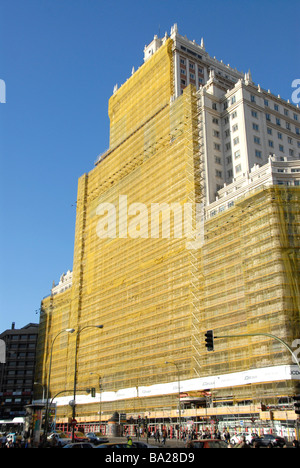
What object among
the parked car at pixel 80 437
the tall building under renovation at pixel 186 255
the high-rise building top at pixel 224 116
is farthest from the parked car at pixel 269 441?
the high-rise building top at pixel 224 116

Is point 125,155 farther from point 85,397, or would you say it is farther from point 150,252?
point 85,397

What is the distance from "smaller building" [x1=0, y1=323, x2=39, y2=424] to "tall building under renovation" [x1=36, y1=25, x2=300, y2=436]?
769 inches

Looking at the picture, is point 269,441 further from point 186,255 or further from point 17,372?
point 17,372

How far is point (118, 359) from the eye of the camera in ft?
259

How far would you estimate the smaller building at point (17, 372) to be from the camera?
123 m

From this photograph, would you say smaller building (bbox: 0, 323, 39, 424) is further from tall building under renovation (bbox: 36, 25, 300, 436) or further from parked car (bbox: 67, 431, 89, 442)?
parked car (bbox: 67, 431, 89, 442)

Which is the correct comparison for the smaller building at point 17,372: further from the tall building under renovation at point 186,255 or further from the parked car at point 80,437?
the parked car at point 80,437

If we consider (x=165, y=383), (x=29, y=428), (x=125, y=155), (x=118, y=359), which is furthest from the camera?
(x=125, y=155)

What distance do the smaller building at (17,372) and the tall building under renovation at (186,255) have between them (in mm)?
19527

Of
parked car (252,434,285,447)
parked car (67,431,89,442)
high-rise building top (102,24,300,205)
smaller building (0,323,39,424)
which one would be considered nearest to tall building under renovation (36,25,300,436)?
high-rise building top (102,24,300,205)

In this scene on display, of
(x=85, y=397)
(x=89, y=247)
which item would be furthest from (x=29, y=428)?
(x=89, y=247)

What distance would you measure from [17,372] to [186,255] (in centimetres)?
8310
